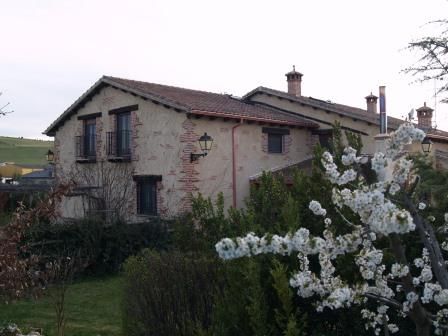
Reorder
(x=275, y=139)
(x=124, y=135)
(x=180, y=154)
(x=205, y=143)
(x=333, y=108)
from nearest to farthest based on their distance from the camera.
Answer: (x=205, y=143) → (x=180, y=154) → (x=124, y=135) → (x=275, y=139) → (x=333, y=108)

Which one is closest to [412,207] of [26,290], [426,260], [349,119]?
[426,260]

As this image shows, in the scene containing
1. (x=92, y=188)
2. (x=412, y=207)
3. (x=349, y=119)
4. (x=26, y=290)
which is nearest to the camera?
(x=412, y=207)

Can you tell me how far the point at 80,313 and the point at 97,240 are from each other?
396cm

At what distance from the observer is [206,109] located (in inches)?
631

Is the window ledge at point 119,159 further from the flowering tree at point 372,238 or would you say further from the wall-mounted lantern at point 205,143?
the flowering tree at point 372,238

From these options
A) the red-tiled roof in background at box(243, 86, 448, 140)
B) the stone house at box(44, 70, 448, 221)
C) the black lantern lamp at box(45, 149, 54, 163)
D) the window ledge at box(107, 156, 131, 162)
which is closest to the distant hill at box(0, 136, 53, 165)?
the black lantern lamp at box(45, 149, 54, 163)

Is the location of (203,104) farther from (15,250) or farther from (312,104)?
(15,250)

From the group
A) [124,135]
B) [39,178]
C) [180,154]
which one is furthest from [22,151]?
[180,154]

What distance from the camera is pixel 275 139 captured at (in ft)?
61.7

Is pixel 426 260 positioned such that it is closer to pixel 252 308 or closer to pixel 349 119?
pixel 252 308

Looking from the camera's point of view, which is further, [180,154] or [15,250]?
[180,154]

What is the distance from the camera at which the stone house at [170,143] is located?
52.9ft

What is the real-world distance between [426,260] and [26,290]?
509cm

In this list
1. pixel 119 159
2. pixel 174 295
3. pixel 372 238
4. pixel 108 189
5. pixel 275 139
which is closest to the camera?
pixel 372 238
